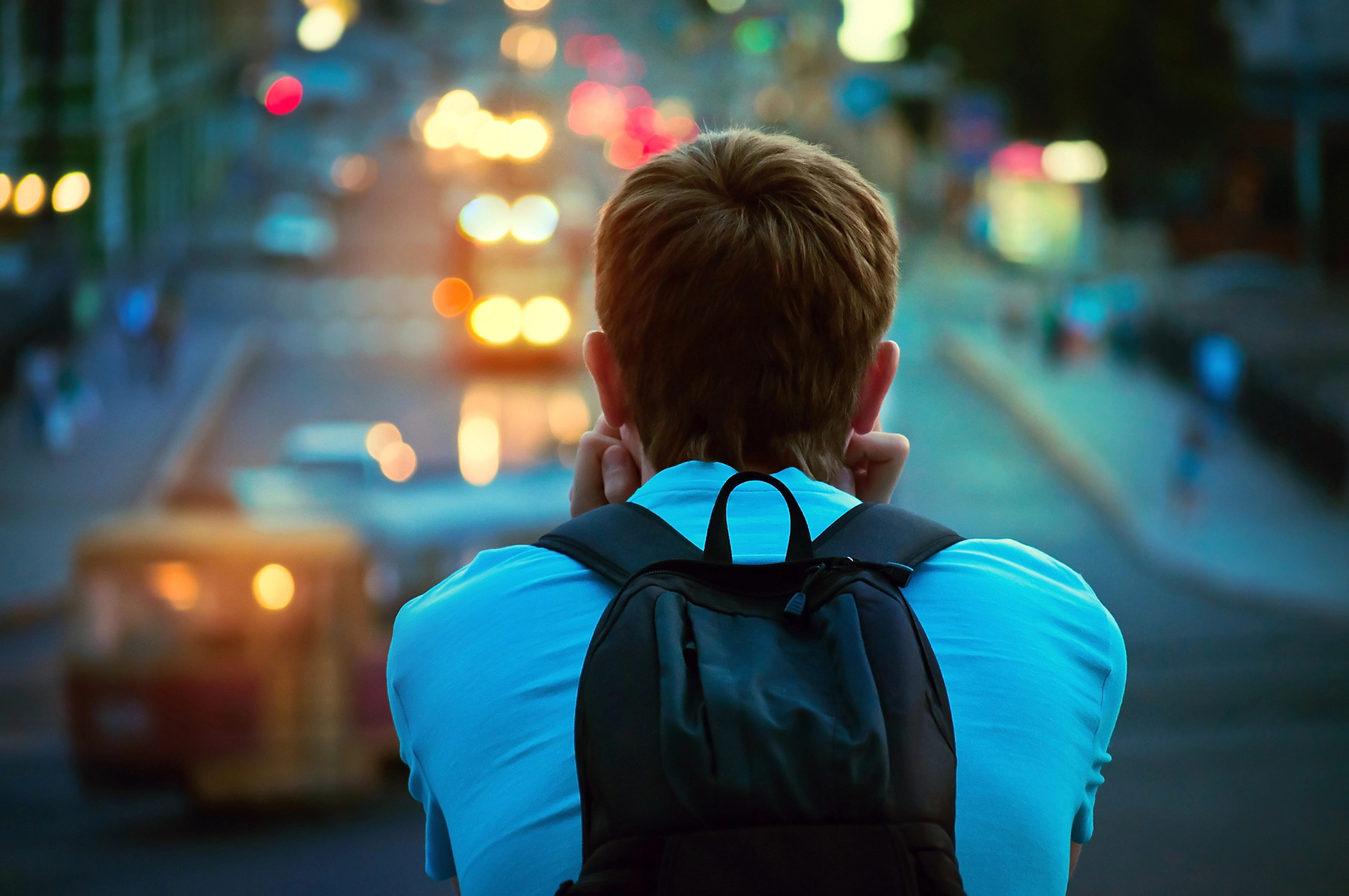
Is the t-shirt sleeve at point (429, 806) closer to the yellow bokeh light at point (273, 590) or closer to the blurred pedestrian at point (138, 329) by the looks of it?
the yellow bokeh light at point (273, 590)

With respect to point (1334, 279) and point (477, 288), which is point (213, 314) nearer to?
point (477, 288)

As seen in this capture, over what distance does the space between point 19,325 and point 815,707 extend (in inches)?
1147

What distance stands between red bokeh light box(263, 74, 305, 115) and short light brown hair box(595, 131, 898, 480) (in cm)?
3885

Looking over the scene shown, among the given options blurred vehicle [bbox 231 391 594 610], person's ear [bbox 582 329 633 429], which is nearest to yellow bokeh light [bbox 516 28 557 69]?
blurred vehicle [bbox 231 391 594 610]

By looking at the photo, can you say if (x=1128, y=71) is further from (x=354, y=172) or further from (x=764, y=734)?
(x=354, y=172)

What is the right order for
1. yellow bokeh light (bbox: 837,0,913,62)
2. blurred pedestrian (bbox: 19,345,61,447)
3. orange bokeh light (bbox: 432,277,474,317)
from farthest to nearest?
yellow bokeh light (bbox: 837,0,913,62) → orange bokeh light (bbox: 432,277,474,317) → blurred pedestrian (bbox: 19,345,61,447)

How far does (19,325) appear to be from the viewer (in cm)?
2764

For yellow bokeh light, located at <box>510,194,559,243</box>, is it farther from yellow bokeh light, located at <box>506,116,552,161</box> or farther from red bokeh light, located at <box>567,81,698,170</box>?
red bokeh light, located at <box>567,81,698,170</box>

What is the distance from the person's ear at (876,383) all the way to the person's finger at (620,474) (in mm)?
263

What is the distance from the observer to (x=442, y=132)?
65312 mm

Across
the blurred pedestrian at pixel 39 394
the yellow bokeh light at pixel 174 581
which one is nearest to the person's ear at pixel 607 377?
the yellow bokeh light at pixel 174 581

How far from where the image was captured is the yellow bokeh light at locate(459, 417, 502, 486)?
76.3 ft

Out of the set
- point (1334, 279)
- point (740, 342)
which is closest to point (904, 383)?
point (1334, 279)

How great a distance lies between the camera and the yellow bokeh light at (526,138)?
52.8 m
